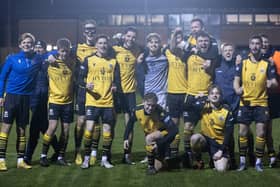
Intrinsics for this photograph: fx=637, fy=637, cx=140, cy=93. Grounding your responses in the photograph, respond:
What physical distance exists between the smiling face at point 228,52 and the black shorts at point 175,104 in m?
0.90

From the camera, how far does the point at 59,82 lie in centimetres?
942

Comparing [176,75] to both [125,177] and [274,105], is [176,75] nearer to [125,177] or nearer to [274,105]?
[274,105]

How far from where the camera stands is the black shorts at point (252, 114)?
883cm

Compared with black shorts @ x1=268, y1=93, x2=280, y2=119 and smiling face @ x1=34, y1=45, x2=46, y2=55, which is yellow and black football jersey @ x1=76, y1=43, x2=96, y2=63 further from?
black shorts @ x1=268, y1=93, x2=280, y2=119

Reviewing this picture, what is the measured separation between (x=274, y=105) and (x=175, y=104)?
148cm

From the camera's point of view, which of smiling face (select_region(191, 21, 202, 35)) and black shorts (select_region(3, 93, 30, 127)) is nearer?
black shorts (select_region(3, 93, 30, 127))

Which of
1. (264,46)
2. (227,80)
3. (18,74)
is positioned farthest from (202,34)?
(18,74)

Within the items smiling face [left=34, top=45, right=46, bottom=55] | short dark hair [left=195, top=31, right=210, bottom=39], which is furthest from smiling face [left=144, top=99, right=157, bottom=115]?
smiling face [left=34, top=45, right=46, bottom=55]

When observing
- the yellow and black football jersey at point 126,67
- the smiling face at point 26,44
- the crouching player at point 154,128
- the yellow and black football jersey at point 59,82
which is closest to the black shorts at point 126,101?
the yellow and black football jersey at point 126,67

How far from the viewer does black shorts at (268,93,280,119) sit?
9487 mm

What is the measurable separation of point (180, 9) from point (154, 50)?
28.7 metres

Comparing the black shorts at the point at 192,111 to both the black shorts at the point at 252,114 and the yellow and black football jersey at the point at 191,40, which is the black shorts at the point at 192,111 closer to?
the black shorts at the point at 252,114

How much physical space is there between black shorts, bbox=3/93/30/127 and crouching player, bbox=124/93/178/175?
1495 mm

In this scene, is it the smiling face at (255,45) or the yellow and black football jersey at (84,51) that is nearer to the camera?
the smiling face at (255,45)
